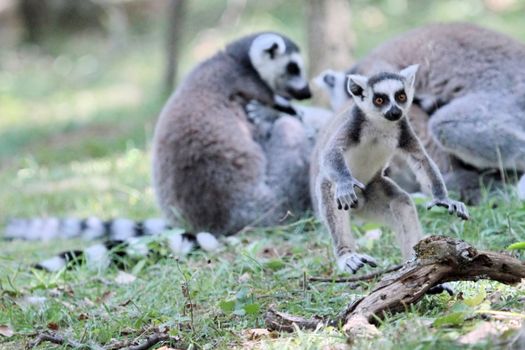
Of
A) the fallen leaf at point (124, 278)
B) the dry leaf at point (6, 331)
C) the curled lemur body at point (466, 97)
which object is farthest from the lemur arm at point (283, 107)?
the dry leaf at point (6, 331)

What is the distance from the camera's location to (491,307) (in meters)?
3.11

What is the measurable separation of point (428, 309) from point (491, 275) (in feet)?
0.90

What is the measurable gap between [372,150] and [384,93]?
1.30ft

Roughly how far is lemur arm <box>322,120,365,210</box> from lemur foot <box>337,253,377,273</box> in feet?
1.30

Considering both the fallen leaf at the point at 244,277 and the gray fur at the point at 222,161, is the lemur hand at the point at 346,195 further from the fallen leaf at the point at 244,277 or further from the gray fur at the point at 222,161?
the gray fur at the point at 222,161

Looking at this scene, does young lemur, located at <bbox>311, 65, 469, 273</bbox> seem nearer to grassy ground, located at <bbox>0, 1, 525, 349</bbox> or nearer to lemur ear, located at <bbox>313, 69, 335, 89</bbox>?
grassy ground, located at <bbox>0, 1, 525, 349</bbox>

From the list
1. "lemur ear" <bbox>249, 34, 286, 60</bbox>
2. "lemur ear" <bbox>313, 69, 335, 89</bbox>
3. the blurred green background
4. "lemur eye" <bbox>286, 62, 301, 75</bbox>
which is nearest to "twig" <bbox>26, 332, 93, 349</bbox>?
the blurred green background

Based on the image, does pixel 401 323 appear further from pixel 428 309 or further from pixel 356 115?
pixel 356 115

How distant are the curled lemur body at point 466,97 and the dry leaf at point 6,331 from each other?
2962mm

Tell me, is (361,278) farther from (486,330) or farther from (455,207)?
(486,330)

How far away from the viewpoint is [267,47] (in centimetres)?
679

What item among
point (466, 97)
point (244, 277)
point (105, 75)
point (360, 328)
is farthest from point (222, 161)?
point (105, 75)

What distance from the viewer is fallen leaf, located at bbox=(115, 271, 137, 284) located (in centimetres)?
475

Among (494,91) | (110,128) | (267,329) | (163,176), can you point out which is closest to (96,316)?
(267,329)
